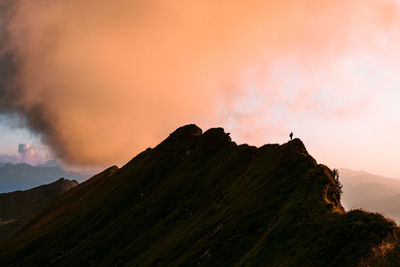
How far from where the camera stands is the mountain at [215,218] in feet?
106

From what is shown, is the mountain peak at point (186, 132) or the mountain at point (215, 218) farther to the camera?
the mountain peak at point (186, 132)

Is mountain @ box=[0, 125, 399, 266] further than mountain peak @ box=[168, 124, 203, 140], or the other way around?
mountain peak @ box=[168, 124, 203, 140]

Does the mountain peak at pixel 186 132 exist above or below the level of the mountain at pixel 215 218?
above

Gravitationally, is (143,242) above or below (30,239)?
below

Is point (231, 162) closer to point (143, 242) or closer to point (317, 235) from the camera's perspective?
point (143, 242)

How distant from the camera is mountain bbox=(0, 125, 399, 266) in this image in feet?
106

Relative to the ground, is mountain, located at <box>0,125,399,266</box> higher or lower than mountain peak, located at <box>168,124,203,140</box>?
lower

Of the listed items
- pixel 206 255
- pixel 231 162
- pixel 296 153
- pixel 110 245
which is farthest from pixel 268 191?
pixel 110 245

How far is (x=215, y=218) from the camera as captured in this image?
66375 millimetres

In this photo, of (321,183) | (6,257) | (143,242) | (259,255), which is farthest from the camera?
(6,257)

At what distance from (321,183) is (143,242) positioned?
197ft

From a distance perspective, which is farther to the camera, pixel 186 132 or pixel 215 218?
pixel 186 132

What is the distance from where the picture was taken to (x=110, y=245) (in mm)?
98375

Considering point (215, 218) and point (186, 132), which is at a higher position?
point (186, 132)
